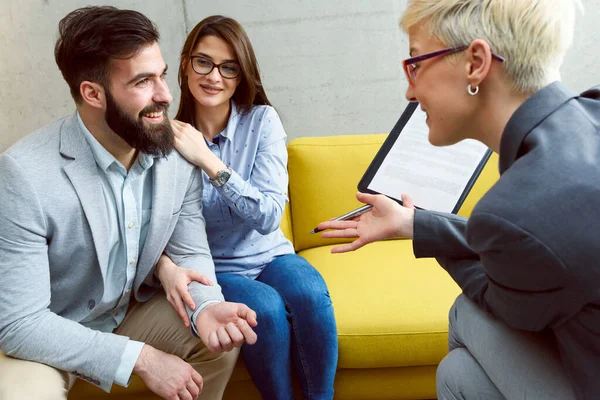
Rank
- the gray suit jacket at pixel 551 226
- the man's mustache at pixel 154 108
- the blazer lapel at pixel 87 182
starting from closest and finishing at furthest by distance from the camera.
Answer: the gray suit jacket at pixel 551 226
the blazer lapel at pixel 87 182
the man's mustache at pixel 154 108

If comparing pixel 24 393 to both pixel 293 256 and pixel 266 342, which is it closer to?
pixel 266 342

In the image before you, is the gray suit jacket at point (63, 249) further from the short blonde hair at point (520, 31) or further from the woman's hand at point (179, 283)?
the short blonde hair at point (520, 31)

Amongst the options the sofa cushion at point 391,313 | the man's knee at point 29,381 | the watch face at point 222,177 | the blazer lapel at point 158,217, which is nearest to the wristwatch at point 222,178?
the watch face at point 222,177

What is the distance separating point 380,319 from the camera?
73.1 inches

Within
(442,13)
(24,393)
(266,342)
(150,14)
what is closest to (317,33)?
(150,14)

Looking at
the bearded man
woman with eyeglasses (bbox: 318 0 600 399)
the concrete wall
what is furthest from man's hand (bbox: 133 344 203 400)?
the concrete wall

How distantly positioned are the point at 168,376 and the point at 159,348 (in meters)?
0.23

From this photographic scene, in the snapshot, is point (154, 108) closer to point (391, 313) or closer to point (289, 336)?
point (289, 336)

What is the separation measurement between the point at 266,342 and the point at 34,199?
27.6 inches

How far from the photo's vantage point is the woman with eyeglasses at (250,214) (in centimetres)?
180

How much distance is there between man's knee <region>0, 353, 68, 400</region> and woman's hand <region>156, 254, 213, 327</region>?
1.05 feet

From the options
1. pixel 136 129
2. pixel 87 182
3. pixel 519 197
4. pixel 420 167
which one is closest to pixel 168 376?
pixel 87 182

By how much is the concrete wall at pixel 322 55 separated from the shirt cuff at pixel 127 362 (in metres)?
1.42

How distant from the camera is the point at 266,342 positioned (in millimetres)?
1769
